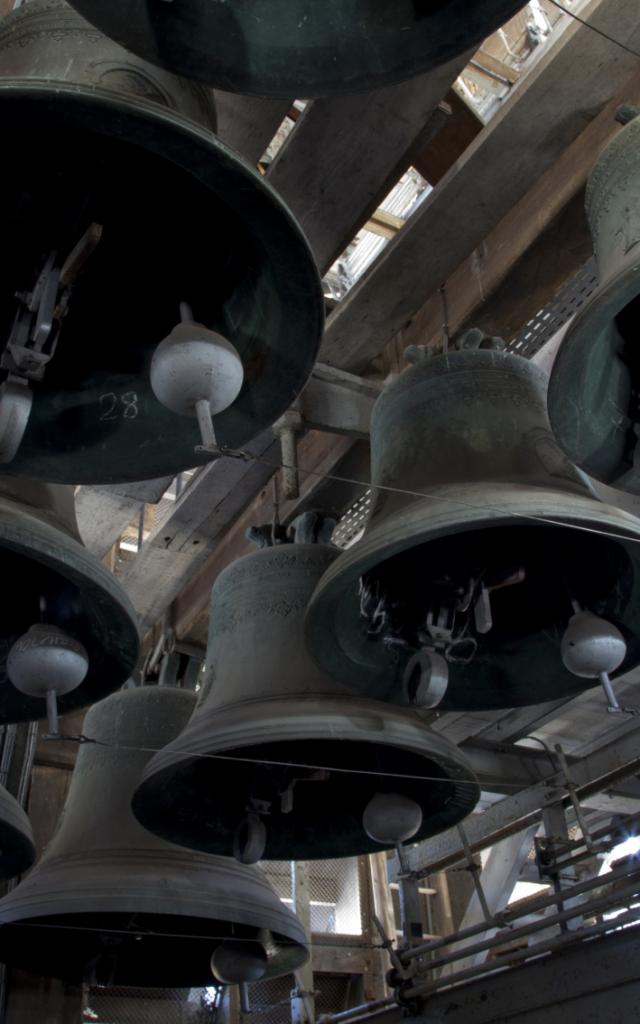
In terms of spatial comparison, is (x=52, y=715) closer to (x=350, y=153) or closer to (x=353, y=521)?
(x=350, y=153)

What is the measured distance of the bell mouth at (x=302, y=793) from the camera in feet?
9.21

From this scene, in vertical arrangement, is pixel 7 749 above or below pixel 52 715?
above

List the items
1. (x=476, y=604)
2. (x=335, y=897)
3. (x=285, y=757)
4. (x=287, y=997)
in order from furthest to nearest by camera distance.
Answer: (x=335, y=897) → (x=287, y=997) → (x=285, y=757) → (x=476, y=604)

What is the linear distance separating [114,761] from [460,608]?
1531 mm

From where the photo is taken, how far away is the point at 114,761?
11.4 ft

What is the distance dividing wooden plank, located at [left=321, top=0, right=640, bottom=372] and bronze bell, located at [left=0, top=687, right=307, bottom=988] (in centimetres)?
149

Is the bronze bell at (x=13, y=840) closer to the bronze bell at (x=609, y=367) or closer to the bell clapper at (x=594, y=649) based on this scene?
the bell clapper at (x=594, y=649)

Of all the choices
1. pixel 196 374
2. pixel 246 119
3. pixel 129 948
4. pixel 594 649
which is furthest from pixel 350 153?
pixel 129 948

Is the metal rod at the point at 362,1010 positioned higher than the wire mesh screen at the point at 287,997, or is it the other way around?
the wire mesh screen at the point at 287,997

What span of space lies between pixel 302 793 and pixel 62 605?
3.39ft

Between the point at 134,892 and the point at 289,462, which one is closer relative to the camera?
the point at 134,892

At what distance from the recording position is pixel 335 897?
26.0ft

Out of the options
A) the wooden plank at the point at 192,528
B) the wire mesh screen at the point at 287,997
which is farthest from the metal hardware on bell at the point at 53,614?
the wire mesh screen at the point at 287,997

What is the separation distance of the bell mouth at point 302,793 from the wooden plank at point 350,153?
1.51 meters
